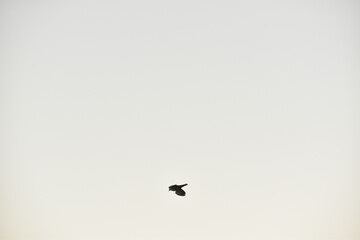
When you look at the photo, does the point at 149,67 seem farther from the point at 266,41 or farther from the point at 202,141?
the point at 266,41

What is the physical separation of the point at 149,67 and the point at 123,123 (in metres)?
0.40

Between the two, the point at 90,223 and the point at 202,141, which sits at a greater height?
the point at 202,141

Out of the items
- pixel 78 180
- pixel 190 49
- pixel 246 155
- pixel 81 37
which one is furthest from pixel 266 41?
pixel 78 180

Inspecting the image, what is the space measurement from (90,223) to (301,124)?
4.88 ft

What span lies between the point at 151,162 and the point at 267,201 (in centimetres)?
78

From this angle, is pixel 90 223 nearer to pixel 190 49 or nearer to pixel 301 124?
pixel 190 49

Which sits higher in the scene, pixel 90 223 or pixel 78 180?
pixel 78 180

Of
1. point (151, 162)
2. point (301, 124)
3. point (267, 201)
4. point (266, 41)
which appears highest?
point (266, 41)

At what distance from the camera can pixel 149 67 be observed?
242 cm

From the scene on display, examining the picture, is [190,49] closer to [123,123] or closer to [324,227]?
[123,123]

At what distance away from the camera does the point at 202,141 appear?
7.87ft

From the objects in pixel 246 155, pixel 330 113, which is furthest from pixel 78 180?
pixel 330 113

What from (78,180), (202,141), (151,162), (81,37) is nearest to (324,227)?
(202,141)

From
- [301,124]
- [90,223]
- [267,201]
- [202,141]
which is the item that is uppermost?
[301,124]
